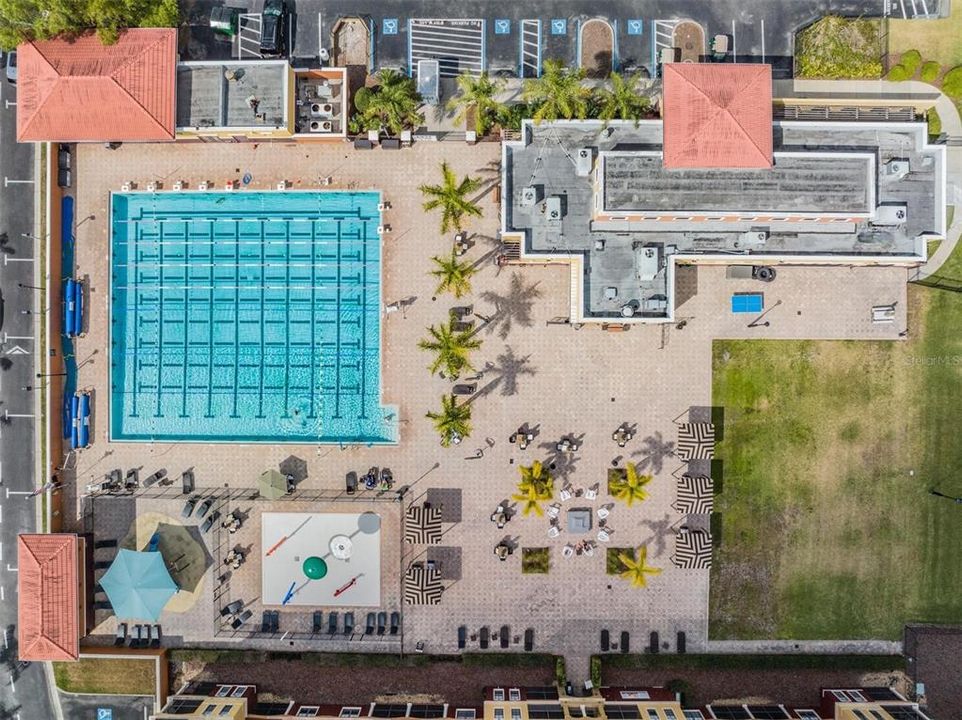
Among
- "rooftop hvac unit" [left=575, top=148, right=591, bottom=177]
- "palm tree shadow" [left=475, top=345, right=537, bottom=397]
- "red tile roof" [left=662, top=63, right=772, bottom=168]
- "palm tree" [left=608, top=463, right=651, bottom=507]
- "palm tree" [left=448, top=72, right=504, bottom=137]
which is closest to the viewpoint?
"red tile roof" [left=662, top=63, right=772, bottom=168]

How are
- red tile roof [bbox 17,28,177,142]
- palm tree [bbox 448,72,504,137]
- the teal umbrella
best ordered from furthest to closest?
the teal umbrella < palm tree [bbox 448,72,504,137] < red tile roof [bbox 17,28,177,142]

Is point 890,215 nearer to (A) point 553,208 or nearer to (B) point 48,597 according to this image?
(A) point 553,208

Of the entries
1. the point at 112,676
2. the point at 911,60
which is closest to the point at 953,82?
the point at 911,60

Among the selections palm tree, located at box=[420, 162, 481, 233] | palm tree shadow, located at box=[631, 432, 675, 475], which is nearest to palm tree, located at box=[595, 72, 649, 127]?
palm tree, located at box=[420, 162, 481, 233]

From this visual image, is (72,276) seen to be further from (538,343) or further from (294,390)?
(538,343)

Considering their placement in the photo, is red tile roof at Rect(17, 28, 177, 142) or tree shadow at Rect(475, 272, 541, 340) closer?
red tile roof at Rect(17, 28, 177, 142)

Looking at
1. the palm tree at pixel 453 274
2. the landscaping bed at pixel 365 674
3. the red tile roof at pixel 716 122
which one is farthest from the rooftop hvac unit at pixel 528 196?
the landscaping bed at pixel 365 674

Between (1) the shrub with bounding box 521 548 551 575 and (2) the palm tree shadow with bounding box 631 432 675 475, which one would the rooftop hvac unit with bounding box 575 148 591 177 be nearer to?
(2) the palm tree shadow with bounding box 631 432 675 475
